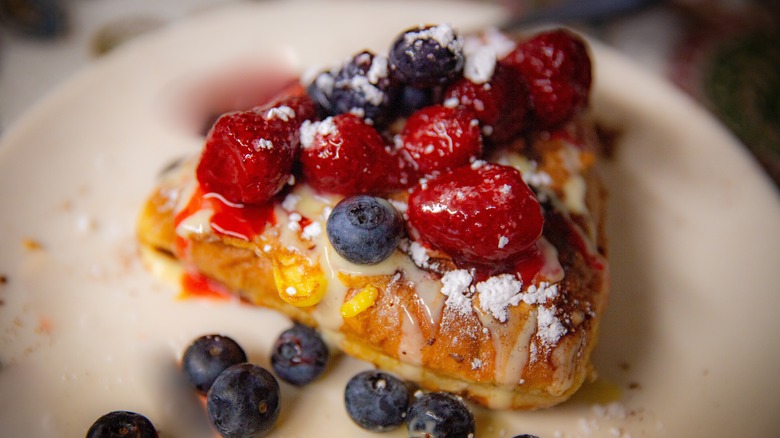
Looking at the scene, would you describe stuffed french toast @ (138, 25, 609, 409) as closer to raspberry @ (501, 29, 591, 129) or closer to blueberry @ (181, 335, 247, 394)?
raspberry @ (501, 29, 591, 129)

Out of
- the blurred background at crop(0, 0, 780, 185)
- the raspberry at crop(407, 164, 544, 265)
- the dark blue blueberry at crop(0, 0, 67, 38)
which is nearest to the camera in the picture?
the raspberry at crop(407, 164, 544, 265)

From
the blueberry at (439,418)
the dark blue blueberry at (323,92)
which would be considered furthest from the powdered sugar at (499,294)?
the dark blue blueberry at (323,92)

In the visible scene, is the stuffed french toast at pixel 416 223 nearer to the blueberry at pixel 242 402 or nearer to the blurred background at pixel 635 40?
the blueberry at pixel 242 402

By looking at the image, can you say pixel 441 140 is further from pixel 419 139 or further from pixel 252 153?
pixel 252 153

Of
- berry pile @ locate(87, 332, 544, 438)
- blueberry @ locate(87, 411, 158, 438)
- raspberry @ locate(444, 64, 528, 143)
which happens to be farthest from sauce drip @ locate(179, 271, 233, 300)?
raspberry @ locate(444, 64, 528, 143)

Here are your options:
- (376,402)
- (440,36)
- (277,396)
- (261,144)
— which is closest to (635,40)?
(440,36)
